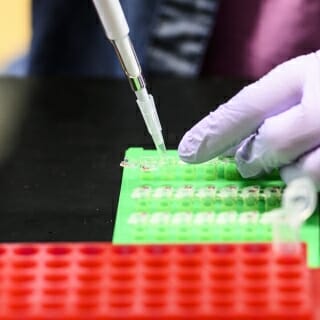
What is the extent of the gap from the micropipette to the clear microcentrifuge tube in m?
0.26

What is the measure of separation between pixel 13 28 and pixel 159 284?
1147 mm

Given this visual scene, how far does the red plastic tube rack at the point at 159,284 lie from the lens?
48 centimetres

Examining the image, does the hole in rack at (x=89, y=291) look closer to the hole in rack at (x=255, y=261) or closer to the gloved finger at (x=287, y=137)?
the hole in rack at (x=255, y=261)

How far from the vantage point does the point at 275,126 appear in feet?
2.10

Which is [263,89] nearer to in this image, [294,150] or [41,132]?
[294,150]

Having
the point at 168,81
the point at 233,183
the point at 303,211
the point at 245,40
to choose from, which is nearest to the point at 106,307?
the point at 303,211

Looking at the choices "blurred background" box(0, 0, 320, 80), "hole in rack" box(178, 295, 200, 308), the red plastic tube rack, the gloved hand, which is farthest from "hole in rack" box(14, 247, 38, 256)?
"blurred background" box(0, 0, 320, 80)

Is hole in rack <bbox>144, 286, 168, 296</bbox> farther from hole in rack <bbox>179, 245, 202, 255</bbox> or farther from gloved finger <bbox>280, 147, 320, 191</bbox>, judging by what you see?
gloved finger <bbox>280, 147, 320, 191</bbox>

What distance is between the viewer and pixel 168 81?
1068 millimetres

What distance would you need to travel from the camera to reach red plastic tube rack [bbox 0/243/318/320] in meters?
0.48

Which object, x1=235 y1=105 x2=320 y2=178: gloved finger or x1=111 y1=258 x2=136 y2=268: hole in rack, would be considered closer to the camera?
x1=111 y1=258 x2=136 y2=268: hole in rack

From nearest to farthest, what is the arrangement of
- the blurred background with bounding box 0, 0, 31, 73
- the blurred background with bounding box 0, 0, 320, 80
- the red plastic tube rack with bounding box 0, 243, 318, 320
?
1. the red plastic tube rack with bounding box 0, 243, 318, 320
2. the blurred background with bounding box 0, 0, 320, 80
3. the blurred background with bounding box 0, 0, 31, 73

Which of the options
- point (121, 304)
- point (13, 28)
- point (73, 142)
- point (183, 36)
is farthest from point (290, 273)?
point (13, 28)

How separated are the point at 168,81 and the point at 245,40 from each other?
0.49ft
